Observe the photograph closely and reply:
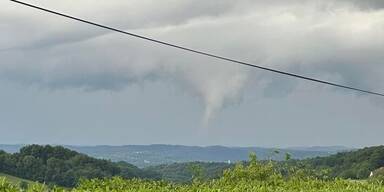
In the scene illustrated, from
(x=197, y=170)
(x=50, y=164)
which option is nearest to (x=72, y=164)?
(x=50, y=164)

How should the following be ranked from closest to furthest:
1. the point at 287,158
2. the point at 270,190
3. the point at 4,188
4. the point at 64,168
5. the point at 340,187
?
the point at 4,188 → the point at 270,190 → the point at 340,187 → the point at 287,158 → the point at 64,168

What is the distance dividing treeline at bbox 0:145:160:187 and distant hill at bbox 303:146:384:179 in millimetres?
23581

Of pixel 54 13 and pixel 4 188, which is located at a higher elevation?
pixel 54 13

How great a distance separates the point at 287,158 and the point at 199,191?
72.9 feet

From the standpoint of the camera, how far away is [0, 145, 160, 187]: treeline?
77.1 metres

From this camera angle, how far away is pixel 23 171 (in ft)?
261

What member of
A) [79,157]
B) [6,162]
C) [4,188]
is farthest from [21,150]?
[4,188]

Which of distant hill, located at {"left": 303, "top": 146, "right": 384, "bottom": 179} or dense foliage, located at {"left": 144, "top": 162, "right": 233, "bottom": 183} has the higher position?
distant hill, located at {"left": 303, "top": 146, "right": 384, "bottom": 179}

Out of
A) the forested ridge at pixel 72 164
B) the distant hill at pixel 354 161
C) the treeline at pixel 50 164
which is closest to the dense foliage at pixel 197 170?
the forested ridge at pixel 72 164

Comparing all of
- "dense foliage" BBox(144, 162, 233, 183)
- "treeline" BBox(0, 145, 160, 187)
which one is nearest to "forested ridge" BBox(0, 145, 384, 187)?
"treeline" BBox(0, 145, 160, 187)

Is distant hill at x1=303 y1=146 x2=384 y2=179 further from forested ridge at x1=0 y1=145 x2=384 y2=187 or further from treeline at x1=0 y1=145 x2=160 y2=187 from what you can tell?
treeline at x1=0 y1=145 x2=160 y2=187

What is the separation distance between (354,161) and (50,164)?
39.8m

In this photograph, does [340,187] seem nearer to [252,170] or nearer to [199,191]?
[199,191]

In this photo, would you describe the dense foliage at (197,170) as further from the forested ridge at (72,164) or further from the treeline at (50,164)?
the treeline at (50,164)
